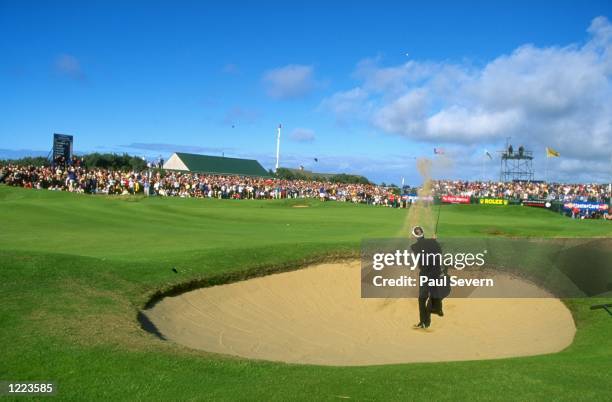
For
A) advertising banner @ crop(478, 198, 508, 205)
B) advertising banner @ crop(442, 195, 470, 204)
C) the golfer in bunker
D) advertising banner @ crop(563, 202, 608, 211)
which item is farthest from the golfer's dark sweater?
advertising banner @ crop(478, 198, 508, 205)

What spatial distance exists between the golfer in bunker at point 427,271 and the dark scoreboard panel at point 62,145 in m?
47.6

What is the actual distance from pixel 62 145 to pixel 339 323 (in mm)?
47595

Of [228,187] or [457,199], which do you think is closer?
[457,199]

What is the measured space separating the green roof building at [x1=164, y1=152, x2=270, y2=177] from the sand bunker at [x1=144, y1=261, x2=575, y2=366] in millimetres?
68903

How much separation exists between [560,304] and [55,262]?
12581 millimetres

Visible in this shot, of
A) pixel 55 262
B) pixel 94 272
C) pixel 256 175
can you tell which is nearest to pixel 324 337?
pixel 94 272

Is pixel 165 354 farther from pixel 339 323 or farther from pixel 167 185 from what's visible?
pixel 167 185

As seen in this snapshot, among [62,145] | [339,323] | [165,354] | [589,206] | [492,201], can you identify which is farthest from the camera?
[492,201]

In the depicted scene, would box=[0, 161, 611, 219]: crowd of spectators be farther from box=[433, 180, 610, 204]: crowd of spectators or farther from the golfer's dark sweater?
the golfer's dark sweater

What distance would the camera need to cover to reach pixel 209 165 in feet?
280

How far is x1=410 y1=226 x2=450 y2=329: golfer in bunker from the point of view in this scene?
13180 mm

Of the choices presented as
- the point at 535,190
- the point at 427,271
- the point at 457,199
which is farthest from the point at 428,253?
the point at 535,190

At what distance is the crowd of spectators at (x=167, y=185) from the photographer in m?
48.0

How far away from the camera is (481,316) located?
1483cm
